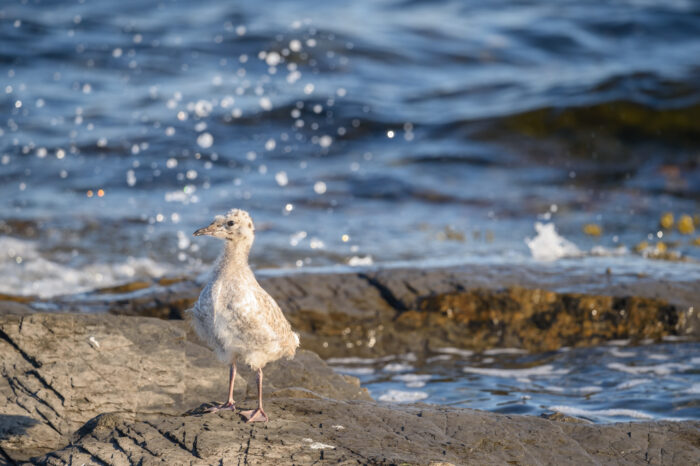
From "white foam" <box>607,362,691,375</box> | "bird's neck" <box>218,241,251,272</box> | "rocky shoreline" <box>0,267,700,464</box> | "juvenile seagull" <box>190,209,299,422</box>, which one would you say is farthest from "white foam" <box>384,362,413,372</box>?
"bird's neck" <box>218,241,251,272</box>

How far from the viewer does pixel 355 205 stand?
15.9 meters

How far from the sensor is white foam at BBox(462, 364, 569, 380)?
8.20 metres

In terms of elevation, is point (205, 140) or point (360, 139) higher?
point (360, 139)

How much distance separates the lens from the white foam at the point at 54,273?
10922 millimetres

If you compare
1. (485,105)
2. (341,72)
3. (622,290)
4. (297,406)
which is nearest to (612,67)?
(485,105)

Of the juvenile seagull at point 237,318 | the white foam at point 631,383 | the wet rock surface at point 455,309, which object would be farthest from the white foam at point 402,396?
the juvenile seagull at point 237,318

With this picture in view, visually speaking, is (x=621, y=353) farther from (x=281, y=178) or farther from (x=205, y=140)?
(x=205, y=140)

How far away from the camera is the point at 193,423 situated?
4926mm

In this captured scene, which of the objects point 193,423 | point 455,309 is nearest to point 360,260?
point 455,309

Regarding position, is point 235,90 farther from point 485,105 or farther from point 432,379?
point 432,379

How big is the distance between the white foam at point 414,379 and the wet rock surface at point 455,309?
2.17ft

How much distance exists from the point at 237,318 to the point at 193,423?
0.67m

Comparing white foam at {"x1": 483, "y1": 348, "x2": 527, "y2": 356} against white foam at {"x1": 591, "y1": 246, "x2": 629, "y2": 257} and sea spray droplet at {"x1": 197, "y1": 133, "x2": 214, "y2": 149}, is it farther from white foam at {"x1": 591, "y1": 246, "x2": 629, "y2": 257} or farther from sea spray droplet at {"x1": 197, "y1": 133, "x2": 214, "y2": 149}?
sea spray droplet at {"x1": 197, "y1": 133, "x2": 214, "y2": 149}

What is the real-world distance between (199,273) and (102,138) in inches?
366
